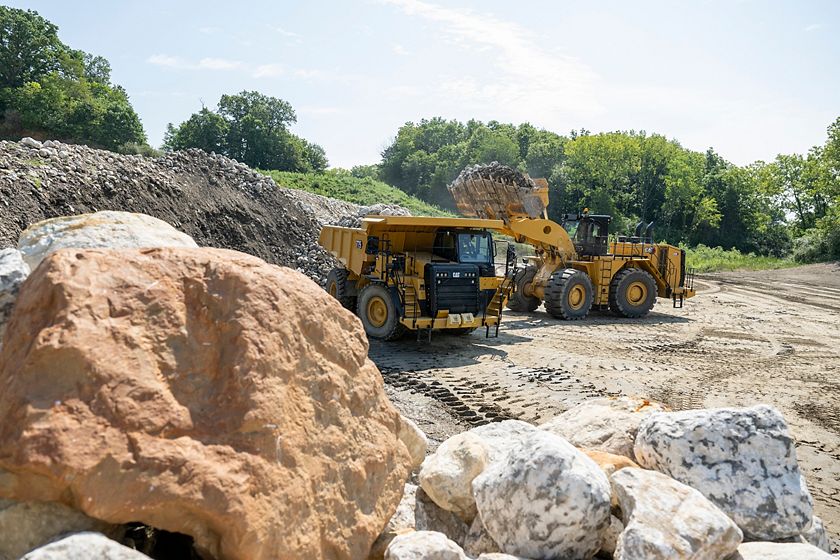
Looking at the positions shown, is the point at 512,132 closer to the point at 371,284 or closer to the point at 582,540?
the point at 371,284

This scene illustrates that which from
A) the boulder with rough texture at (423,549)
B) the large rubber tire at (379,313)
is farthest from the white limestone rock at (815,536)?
the large rubber tire at (379,313)

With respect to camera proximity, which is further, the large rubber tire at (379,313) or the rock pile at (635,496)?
the large rubber tire at (379,313)

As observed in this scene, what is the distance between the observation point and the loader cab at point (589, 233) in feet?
50.8

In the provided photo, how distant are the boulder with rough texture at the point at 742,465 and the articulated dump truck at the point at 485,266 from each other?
7392 mm

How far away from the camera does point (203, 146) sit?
49906 mm

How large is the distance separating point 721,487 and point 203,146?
5103 cm

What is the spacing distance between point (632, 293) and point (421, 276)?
6809 millimetres

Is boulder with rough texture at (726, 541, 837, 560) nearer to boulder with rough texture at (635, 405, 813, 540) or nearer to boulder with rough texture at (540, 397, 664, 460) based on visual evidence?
boulder with rough texture at (635, 405, 813, 540)

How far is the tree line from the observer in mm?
44000

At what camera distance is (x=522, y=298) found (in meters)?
15.7

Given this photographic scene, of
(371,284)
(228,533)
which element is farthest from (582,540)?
(371,284)

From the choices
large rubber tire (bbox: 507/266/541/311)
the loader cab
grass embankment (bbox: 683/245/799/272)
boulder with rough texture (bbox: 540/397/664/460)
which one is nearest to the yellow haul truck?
large rubber tire (bbox: 507/266/541/311)

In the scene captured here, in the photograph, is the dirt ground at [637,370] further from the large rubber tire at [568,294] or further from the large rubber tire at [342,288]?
the large rubber tire at [342,288]

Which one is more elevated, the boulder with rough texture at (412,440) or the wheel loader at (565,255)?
the wheel loader at (565,255)
